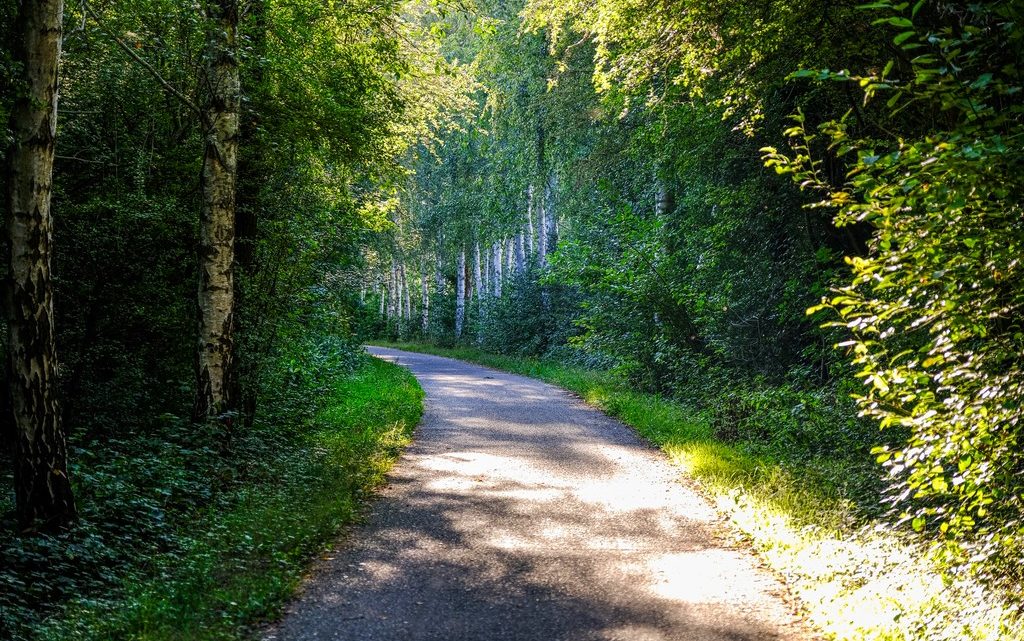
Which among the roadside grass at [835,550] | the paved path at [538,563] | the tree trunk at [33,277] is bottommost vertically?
the paved path at [538,563]

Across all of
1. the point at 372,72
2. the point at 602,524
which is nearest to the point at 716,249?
the point at 372,72

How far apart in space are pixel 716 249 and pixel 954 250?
9.89 m

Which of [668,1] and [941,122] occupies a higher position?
[668,1]

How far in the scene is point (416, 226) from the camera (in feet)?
119

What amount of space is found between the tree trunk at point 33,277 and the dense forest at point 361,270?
0.02m

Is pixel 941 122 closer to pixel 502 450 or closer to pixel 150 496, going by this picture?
pixel 502 450

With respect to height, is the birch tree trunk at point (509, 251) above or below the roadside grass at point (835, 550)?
above

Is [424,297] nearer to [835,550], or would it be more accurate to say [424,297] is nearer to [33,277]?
[33,277]

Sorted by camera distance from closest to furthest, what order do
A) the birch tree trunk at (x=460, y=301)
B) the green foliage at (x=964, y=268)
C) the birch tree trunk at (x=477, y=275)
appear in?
the green foliage at (x=964, y=268), the birch tree trunk at (x=477, y=275), the birch tree trunk at (x=460, y=301)

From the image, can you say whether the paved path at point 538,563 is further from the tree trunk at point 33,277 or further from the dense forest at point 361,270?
the tree trunk at point 33,277

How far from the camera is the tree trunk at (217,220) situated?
831 cm

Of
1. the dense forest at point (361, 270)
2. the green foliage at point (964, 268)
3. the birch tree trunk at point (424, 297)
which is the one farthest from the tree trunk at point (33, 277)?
the birch tree trunk at point (424, 297)

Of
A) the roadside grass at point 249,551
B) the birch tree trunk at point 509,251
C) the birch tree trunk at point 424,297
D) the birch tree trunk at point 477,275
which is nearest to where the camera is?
the roadside grass at point 249,551

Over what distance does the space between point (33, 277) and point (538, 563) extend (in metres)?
4.61
